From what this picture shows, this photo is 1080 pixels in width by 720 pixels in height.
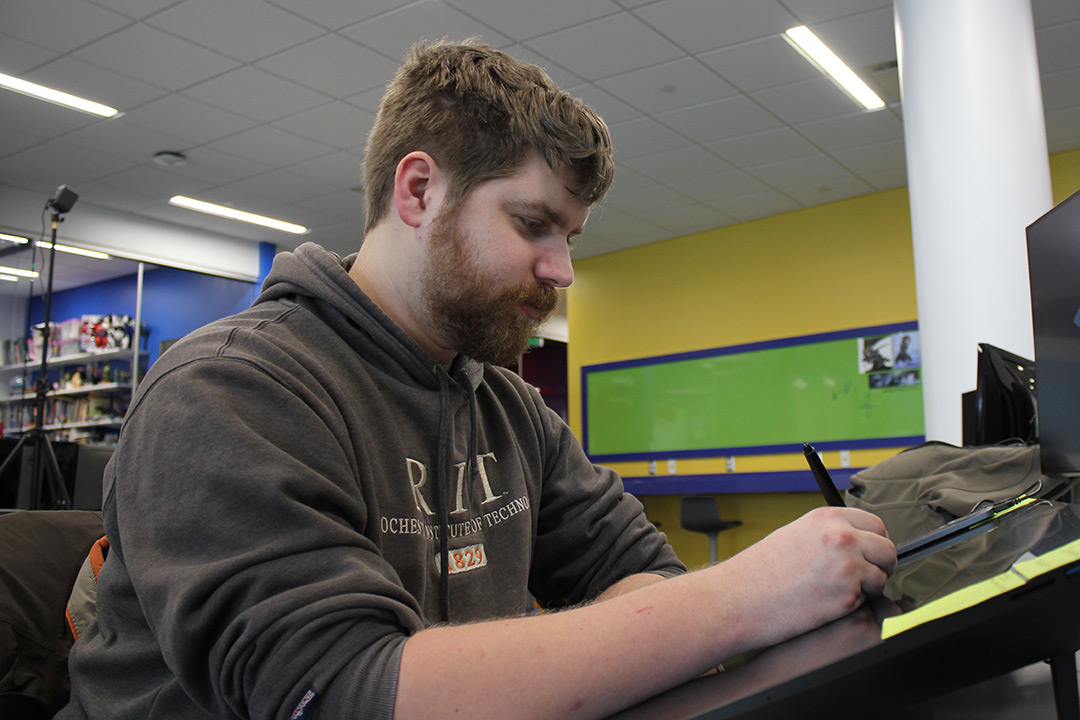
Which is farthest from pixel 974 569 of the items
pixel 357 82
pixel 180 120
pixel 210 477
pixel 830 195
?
pixel 830 195

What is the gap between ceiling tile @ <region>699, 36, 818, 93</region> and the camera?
4070 millimetres

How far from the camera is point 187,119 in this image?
188 inches

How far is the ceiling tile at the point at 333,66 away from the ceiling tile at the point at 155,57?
270mm

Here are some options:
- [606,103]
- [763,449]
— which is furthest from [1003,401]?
[763,449]

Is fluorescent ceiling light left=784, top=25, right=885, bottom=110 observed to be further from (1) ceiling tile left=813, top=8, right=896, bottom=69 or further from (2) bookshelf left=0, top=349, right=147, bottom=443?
(2) bookshelf left=0, top=349, right=147, bottom=443

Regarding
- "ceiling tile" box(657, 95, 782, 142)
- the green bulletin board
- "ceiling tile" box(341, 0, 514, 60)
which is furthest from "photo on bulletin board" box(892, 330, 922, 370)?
"ceiling tile" box(341, 0, 514, 60)

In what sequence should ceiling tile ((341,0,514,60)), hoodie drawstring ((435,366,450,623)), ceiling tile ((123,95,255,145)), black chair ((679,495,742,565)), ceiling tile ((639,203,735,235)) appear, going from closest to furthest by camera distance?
hoodie drawstring ((435,366,450,623)) < ceiling tile ((341,0,514,60)) < ceiling tile ((123,95,255,145)) < black chair ((679,495,742,565)) < ceiling tile ((639,203,735,235))

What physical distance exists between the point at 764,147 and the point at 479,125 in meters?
4.69

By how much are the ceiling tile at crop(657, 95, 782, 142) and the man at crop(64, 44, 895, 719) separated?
12.8ft

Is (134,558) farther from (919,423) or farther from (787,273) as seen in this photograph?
(787,273)

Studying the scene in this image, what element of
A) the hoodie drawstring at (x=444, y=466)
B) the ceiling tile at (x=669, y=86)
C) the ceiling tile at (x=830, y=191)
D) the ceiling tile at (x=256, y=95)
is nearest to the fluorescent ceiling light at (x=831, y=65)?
the ceiling tile at (x=669, y=86)

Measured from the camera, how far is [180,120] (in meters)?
4.78

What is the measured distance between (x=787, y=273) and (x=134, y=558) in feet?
20.7

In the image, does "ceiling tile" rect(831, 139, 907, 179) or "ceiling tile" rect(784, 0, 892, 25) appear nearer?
"ceiling tile" rect(784, 0, 892, 25)
